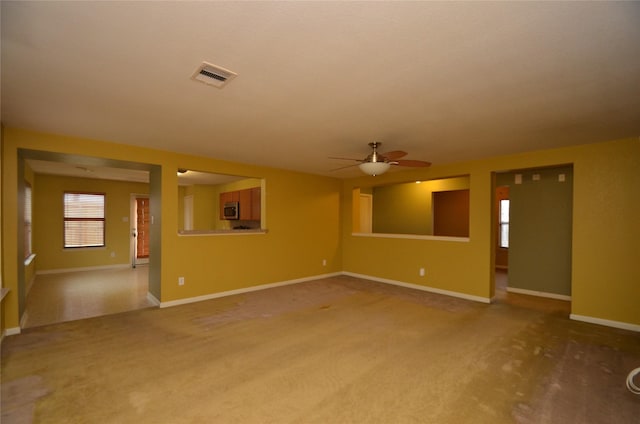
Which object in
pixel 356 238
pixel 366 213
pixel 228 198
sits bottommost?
pixel 356 238

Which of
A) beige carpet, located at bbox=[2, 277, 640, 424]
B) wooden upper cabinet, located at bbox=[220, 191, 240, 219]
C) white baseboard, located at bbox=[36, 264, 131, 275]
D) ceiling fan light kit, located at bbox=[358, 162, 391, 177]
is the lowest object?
white baseboard, located at bbox=[36, 264, 131, 275]

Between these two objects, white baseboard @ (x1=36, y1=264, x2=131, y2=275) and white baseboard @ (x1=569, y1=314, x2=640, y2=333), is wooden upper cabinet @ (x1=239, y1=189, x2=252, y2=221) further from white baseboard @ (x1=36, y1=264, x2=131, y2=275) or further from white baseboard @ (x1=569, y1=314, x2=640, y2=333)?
white baseboard @ (x1=569, y1=314, x2=640, y2=333)

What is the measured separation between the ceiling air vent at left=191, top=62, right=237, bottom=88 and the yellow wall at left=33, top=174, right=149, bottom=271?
7142mm

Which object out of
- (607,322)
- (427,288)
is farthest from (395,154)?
(607,322)

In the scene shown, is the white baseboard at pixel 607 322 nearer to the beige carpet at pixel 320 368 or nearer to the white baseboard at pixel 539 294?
the beige carpet at pixel 320 368

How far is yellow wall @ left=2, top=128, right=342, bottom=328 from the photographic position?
3.32 metres

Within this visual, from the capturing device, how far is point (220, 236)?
502 cm

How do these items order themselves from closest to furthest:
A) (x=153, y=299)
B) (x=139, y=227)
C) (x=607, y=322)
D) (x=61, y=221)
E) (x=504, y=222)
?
(x=607, y=322) → (x=153, y=299) → (x=61, y=221) → (x=504, y=222) → (x=139, y=227)

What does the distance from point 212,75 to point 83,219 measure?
7451 mm

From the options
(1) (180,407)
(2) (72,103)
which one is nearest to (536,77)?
(1) (180,407)

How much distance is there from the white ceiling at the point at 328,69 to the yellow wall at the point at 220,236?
53cm

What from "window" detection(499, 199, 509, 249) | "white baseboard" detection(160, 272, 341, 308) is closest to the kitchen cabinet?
"white baseboard" detection(160, 272, 341, 308)

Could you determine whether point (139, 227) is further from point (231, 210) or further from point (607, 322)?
point (607, 322)

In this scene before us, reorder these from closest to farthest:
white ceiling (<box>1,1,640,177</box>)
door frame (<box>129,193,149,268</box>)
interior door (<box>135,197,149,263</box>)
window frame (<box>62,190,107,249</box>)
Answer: white ceiling (<box>1,1,640,177</box>) → window frame (<box>62,190,107,249</box>) → door frame (<box>129,193,149,268</box>) → interior door (<box>135,197,149,263</box>)
